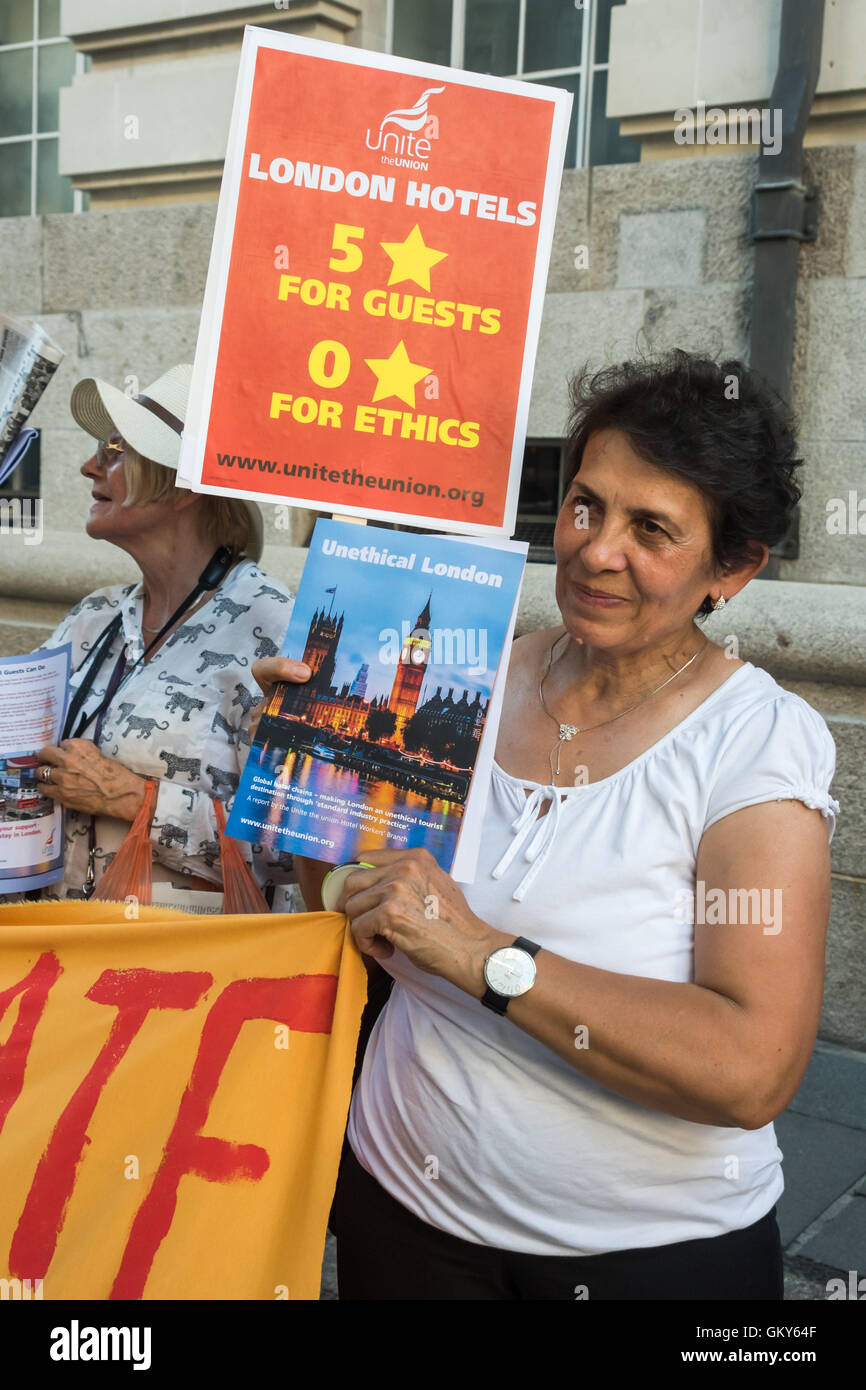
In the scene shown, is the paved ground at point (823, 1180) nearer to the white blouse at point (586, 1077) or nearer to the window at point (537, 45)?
the white blouse at point (586, 1077)

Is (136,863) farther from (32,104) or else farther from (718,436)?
(32,104)

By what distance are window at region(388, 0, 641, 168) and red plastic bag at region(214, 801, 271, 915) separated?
4.32 meters

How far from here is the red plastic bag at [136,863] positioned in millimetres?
2867

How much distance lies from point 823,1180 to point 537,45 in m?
5.10

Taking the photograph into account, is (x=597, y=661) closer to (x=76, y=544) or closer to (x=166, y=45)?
(x=76, y=544)

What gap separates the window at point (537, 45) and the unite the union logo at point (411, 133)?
13.1 feet

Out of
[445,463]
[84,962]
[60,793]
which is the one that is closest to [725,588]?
[445,463]

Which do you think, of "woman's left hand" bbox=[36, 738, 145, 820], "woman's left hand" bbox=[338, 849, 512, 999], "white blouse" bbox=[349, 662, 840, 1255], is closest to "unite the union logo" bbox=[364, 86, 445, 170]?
"white blouse" bbox=[349, 662, 840, 1255]

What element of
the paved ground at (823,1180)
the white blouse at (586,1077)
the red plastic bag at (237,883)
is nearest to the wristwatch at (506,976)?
the white blouse at (586,1077)

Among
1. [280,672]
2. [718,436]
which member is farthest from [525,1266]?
[718,436]

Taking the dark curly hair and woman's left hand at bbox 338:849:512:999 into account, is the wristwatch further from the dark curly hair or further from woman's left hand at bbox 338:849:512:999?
the dark curly hair

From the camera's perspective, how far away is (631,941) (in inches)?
78.0

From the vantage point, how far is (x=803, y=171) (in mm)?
5324

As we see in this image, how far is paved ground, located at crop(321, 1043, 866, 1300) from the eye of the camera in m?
3.49
